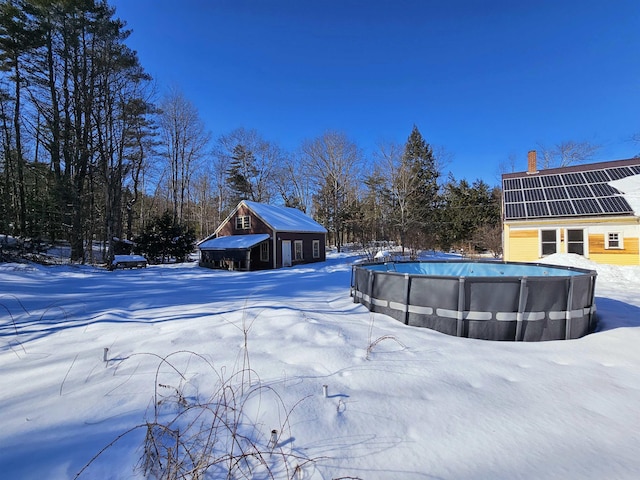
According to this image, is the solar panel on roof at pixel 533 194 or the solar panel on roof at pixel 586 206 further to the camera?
the solar panel on roof at pixel 533 194

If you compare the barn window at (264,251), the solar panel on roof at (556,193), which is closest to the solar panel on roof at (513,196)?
the solar panel on roof at (556,193)

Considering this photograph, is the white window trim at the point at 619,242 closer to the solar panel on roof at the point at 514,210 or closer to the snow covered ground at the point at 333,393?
the solar panel on roof at the point at 514,210

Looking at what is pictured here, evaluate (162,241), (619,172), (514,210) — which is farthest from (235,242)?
(619,172)

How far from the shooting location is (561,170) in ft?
58.3

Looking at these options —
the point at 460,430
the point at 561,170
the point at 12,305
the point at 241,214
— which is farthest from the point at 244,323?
the point at 561,170

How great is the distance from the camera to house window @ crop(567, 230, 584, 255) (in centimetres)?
1397

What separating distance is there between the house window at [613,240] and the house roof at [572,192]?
0.96 m

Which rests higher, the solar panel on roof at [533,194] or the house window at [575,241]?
the solar panel on roof at [533,194]

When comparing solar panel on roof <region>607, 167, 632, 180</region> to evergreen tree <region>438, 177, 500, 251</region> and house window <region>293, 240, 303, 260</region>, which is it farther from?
house window <region>293, 240, 303, 260</region>

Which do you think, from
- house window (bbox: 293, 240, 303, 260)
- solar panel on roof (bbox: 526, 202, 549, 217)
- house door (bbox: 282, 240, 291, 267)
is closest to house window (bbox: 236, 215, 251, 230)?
house door (bbox: 282, 240, 291, 267)

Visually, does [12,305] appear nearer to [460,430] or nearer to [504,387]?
[460,430]

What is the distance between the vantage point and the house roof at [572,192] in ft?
45.2

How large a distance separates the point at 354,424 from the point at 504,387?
179cm

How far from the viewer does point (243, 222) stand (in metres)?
21.7
